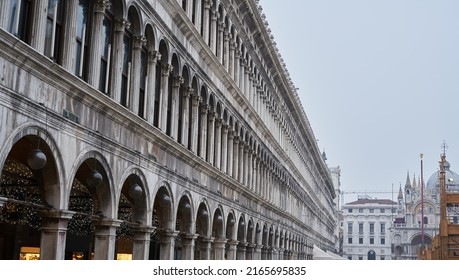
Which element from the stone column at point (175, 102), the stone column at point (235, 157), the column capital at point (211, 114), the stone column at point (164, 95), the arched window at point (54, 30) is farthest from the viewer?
the stone column at point (235, 157)

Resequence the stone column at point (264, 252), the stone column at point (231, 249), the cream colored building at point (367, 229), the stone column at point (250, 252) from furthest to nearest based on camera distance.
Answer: the cream colored building at point (367, 229) < the stone column at point (264, 252) < the stone column at point (250, 252) < the stone column at point (231, 249)

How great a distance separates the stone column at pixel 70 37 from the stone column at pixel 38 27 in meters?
0.91

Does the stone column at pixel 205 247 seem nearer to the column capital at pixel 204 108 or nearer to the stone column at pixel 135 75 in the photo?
the column capital at pixel 204 108

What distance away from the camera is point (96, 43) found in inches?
621

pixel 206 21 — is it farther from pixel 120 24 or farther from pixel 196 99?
pixel 120 24

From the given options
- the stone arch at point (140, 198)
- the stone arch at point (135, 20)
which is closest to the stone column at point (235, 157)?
the stone arch at point (140, 198)

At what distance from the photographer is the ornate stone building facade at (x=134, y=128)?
42.9ft

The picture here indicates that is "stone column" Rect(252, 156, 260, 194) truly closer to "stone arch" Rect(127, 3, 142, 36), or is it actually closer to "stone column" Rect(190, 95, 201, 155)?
"stone column" Rect(190, 95, 201, 155)

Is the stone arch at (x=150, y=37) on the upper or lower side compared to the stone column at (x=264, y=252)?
upper

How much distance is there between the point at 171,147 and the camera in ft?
67.4

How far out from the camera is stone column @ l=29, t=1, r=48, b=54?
12.9 metres

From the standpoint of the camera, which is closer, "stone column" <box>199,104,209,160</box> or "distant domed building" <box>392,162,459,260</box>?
"stone column" <box>199,104,209,160</box>

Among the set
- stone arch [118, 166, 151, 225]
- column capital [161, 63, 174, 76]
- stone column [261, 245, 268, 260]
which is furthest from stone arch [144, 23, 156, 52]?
stone column [261, 245, 268, 260]

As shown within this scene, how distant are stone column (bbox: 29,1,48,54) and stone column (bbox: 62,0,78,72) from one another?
0.91 meters
